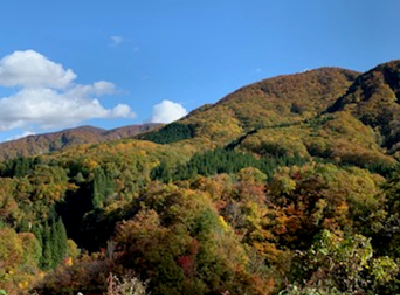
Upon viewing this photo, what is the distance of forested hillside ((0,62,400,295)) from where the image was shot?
1623cm

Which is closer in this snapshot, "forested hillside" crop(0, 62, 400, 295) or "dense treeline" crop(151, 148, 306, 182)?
"forested hillside" crop(0, 62, 400, 295)

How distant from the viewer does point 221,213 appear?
212 feet

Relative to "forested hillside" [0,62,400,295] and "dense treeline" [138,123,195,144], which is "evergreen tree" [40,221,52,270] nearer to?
"forested hillside" [0,62,400,295]

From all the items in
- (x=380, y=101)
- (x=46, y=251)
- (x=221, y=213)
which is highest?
(x=380, y=101)

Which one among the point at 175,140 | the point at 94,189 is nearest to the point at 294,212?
the point at 94,189

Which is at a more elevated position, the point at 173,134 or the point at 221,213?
the point at 173,134

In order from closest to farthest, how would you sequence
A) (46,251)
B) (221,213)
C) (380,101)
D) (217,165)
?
1. (221,213)
2. (46,251)
3. (217,165)
4. (380,101)

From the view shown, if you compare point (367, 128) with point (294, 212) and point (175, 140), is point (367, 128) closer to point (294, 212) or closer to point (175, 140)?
point (175, 140)

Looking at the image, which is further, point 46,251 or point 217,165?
point 217,165

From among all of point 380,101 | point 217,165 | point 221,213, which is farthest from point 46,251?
point 380,101

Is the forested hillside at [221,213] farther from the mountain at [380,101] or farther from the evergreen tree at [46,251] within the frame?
the mountain at [380,101]

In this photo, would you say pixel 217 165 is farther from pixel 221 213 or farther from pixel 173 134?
pixel 173 134

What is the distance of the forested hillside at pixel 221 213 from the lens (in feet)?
53.3

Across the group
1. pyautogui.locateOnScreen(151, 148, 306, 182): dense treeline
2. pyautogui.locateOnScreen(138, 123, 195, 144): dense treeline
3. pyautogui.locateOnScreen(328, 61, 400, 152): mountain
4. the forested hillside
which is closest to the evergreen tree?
the forested hillside
